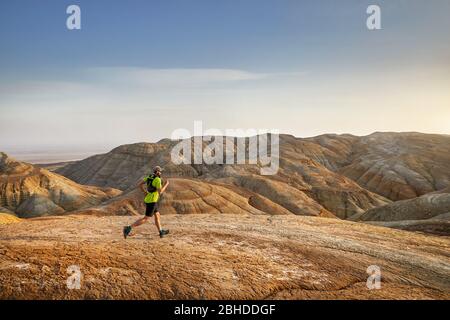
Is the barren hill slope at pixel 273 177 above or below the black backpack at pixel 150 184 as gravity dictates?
below

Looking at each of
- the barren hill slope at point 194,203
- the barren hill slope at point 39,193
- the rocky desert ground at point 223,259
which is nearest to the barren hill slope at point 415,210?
the barren hill slope at point 194,203

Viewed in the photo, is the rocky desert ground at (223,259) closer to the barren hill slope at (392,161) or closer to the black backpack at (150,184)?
the black backpack at (150,184)

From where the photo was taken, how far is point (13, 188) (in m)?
73.9

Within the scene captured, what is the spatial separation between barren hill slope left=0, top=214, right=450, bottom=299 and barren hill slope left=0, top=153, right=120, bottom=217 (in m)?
Answer: 63.8

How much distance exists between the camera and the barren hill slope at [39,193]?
229ft

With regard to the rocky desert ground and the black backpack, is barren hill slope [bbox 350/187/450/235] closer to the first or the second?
the rocky desert ground

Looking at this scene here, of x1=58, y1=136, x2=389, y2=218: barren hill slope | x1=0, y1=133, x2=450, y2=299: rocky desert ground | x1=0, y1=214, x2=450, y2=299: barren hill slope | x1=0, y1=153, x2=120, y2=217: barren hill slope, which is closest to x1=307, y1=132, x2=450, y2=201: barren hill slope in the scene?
x1=58, y1=136, x2=389, y2=218: barren hill slope

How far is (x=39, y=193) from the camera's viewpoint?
73.8 m

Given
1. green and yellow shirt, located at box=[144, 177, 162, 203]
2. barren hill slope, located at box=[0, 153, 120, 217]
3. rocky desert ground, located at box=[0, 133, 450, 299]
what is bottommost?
barren hill slope, located at box=[0, 153, 120, 217]

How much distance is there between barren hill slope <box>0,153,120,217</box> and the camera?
229 feet

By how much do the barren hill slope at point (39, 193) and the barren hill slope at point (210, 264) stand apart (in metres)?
63.8
